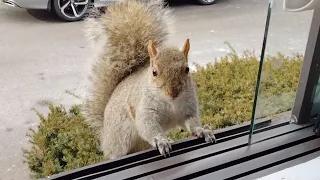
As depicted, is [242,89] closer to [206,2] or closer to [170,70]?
[170,70]

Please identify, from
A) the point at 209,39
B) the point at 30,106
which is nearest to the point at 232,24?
the point at 209,39

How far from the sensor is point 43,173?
1388 mm

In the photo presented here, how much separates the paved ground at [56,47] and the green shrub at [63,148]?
25 cm

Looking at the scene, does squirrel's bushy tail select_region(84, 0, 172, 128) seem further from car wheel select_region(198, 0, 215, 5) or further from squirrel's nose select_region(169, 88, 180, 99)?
car wheel select_region(198, 0, 215, 5)

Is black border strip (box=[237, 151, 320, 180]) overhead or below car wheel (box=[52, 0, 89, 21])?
overhead

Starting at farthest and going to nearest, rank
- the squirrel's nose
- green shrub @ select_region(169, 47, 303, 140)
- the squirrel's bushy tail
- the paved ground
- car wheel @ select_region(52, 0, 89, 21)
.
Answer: car wheel @ select_region(52, 0, 89, 21) < the paved ground < the squirrel's bushy tail < the squirrel's nose < green shrub @ select_region(169, 47, 303, 140)

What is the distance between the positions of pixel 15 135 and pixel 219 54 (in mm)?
1552

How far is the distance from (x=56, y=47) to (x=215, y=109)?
1917 mm

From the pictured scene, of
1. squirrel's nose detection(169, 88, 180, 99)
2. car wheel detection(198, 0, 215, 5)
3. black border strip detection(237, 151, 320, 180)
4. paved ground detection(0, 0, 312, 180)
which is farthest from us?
A: car wheel detection(198, 0, 215, 5)

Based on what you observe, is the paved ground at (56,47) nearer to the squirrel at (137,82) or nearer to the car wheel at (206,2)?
the car wheel at (206,2)

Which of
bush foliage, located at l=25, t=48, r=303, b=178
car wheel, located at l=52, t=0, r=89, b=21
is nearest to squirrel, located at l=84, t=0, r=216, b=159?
bush foliage, located at l=25, t=48, r=303, b=178

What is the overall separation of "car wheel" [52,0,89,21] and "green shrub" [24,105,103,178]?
2230 mm

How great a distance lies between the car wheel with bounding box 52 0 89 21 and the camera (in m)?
3.70

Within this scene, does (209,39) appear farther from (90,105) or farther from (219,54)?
(90,105)
